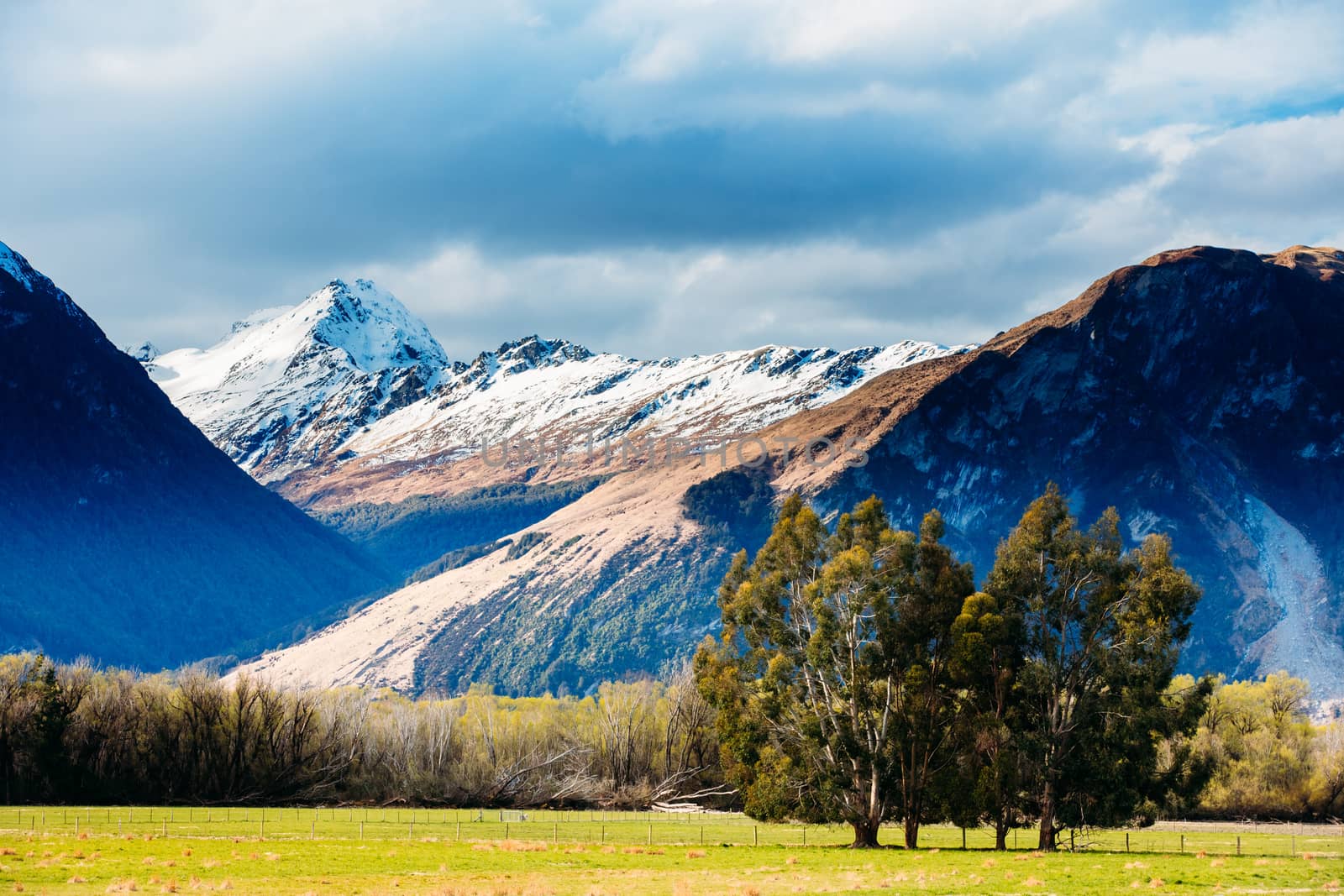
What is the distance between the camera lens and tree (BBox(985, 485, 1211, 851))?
71.3m

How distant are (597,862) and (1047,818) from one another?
2515 cm

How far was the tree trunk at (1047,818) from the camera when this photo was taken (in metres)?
73.1

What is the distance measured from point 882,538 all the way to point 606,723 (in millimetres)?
78265

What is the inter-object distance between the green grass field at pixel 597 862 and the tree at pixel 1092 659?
372 centimetres

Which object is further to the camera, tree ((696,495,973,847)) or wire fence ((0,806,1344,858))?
wire fence ((0,806,1344,858))

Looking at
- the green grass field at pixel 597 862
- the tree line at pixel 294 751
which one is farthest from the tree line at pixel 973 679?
the tree line at pixel 294 751

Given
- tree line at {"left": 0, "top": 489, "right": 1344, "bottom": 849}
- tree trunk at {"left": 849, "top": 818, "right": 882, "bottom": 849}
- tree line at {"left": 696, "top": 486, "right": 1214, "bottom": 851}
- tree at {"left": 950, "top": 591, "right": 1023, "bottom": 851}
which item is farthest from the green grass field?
tree line at {"left": 0, "top": 489, "right": 1344, "bottom": 849}

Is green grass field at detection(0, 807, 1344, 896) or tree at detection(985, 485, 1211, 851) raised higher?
tree at detection(985, 485, 1211, 851)

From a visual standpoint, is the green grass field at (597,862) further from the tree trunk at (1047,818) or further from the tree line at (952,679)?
the tree line at (952,679)

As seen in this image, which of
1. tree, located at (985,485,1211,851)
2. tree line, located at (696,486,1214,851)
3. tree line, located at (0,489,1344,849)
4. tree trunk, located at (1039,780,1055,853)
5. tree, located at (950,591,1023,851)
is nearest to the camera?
tree, located at (985,485,1211,851)

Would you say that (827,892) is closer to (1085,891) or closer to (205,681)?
(1085,891)

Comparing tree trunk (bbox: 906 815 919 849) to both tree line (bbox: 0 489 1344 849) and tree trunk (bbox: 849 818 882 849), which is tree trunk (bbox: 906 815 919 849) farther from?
tree trunk (bbox: 849 818 882 849)

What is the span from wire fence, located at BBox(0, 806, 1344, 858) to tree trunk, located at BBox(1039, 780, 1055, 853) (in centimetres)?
162

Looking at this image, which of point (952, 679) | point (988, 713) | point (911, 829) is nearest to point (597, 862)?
point (911, 829)
